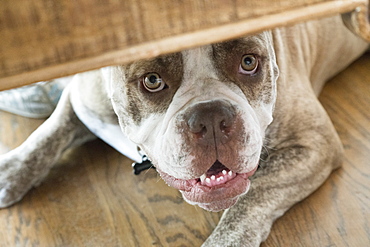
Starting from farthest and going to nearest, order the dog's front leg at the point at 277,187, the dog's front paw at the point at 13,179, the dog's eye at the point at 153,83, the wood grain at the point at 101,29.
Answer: the dog's front paw at the point at 13,179 < the dog's front leg at the point at 277,187 < the dog's eye at the point at 153,83 < the wood grain at the point at 101,29

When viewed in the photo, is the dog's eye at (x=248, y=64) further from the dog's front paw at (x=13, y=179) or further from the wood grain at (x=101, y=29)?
the dog's front paw at (x=13, y=179)

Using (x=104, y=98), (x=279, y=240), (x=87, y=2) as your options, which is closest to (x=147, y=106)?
(x=104, y=98)

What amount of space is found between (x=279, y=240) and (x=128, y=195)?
603mm

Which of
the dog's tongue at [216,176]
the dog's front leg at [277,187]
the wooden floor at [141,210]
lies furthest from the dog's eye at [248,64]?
the wooden floor at [141,210]

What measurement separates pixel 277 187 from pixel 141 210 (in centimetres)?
50

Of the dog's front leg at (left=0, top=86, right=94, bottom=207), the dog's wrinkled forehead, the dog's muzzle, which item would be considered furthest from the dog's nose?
the dog's front leg at (left=0, top=86, right=94, bottom=207)

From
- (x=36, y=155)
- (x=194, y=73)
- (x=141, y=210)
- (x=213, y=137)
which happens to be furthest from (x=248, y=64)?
(x=36, y=155)

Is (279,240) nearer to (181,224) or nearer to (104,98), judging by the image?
(181,224)

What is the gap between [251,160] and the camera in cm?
133

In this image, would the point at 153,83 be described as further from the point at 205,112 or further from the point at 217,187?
the point at 217,187

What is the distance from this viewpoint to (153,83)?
1369mm

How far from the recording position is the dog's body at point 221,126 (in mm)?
1285

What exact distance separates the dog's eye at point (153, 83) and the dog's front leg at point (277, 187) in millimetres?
505

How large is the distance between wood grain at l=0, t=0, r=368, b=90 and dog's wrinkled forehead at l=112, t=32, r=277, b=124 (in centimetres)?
57
